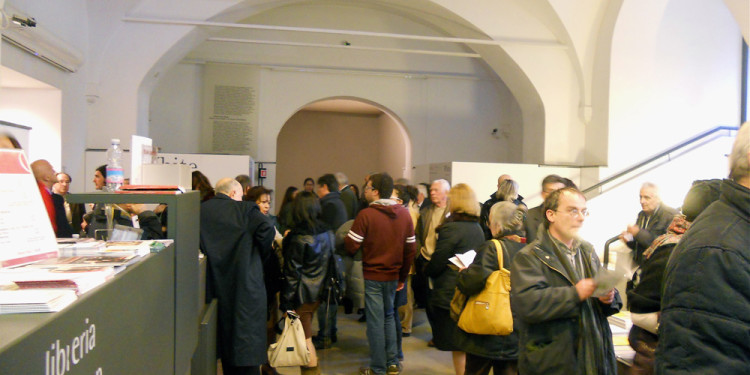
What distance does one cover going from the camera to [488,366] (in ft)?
11.1

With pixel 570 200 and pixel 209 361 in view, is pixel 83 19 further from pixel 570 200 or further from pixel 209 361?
pixel 570 200

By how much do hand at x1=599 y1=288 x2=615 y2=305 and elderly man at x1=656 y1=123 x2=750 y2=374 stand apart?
63cm

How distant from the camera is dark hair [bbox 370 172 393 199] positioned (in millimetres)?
4438

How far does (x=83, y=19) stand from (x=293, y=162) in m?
8.17

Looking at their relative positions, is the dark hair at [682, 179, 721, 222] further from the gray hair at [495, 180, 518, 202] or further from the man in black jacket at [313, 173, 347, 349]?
A: the man in black jacket at [313, 173, 347, 349]

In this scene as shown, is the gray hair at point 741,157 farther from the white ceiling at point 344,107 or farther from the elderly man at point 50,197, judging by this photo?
the white ceiling at point 344,107

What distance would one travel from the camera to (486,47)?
10086 mm

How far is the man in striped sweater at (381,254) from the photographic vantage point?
4.36 metres

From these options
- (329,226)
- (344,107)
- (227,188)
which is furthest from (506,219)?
(344,107)

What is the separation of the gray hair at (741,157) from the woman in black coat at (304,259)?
310cm

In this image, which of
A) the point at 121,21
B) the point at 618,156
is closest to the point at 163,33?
the point at 121,21


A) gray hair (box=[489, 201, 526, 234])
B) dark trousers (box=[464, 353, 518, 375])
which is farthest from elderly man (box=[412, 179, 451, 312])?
gray hair (box=[489, 201, 526, 234])

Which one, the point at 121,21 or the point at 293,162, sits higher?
the point at 121,21

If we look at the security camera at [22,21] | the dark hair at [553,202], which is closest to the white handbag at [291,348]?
the dark hair at [553,202]
